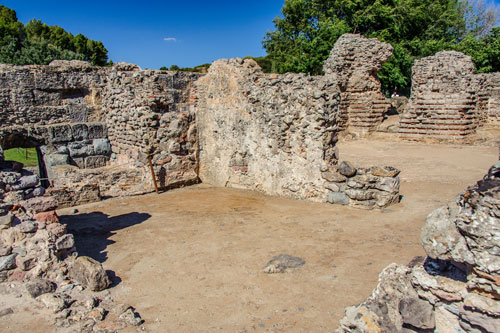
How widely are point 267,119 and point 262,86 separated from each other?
687 millimetres

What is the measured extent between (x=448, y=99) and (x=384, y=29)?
37.2ft

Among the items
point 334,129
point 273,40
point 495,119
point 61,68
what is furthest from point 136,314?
point 273,40

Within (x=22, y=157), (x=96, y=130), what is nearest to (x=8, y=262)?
(x=96, y=130)

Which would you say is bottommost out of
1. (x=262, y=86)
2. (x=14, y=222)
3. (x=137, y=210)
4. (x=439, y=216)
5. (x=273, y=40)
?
(x=137, y=210)

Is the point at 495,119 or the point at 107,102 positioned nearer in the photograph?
the point at 107,102

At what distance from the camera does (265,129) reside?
710 centimetres

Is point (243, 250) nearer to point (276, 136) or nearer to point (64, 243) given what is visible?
point (64, 243)

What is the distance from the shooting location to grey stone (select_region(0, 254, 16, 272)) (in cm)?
344

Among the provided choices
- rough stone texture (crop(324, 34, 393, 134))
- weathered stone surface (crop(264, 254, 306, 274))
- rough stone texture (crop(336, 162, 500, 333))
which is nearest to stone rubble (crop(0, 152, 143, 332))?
weathered stone surface (crop(264, 254, 306, 274))

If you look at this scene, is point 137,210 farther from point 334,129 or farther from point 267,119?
point 334,129

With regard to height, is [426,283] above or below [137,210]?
above

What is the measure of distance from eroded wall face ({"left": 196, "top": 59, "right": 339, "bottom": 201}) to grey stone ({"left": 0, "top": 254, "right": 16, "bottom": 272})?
4470mm

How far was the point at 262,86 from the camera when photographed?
7.15 meters

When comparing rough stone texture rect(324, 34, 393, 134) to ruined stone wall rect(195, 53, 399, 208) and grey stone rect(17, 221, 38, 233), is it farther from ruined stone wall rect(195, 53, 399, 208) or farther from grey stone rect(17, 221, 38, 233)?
grey stone rect(17, 221, 38, 233)
